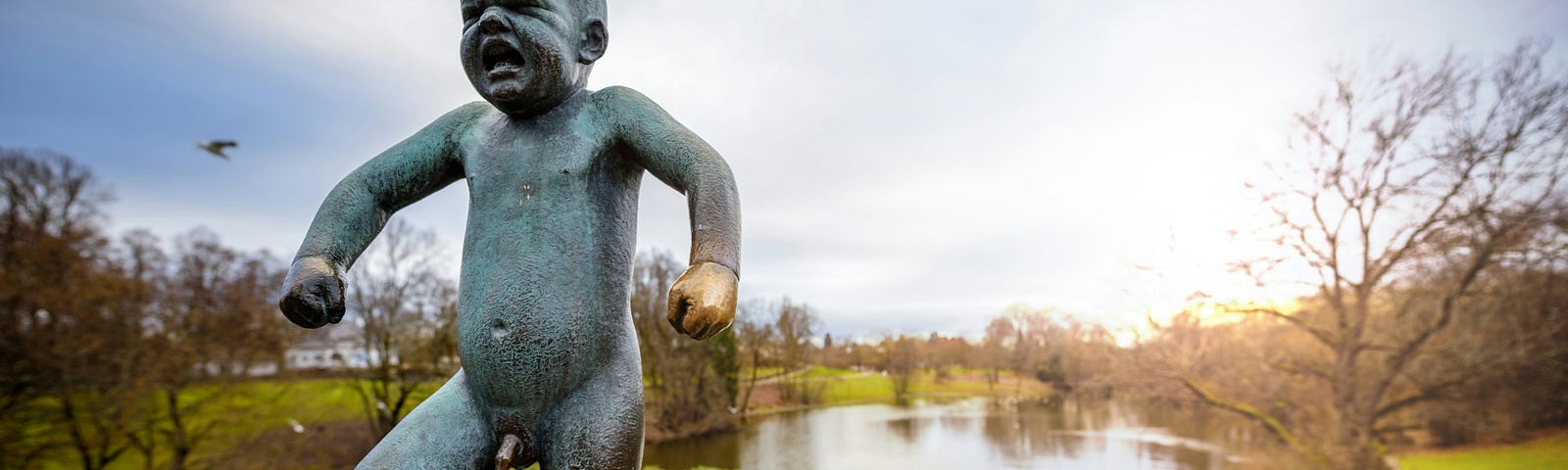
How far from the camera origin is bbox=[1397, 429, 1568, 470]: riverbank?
496 inches

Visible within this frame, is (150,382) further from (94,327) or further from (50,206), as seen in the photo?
(50,206)

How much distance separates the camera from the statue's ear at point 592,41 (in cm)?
191

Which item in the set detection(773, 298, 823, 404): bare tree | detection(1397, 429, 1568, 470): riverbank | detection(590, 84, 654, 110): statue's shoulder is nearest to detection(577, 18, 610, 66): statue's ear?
detection(590, 84, 654, 110): statue's shoulder

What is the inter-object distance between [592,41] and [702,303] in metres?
0.97

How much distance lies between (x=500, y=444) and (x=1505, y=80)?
1643 cm

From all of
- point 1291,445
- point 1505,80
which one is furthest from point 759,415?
point 1505,80

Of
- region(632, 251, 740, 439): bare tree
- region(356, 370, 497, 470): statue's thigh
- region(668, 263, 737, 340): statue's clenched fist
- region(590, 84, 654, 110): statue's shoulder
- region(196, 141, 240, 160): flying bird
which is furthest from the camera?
region(632, 251, 740, 439): bare tree

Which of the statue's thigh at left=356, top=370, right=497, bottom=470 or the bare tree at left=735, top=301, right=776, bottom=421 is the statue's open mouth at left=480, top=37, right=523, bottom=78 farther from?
the bare tree at left=735, top=301, right=776, bottom=421

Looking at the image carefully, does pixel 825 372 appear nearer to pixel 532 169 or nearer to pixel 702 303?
pixel 532 169

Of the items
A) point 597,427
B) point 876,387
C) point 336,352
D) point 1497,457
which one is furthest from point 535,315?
point 876,387

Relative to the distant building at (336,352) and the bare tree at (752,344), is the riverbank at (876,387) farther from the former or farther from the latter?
the distant building at (336,352)

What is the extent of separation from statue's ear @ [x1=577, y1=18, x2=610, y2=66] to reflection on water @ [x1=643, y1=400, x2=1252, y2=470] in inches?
519

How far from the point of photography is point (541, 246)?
165 centimetres

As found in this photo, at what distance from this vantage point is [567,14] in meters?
1.81
